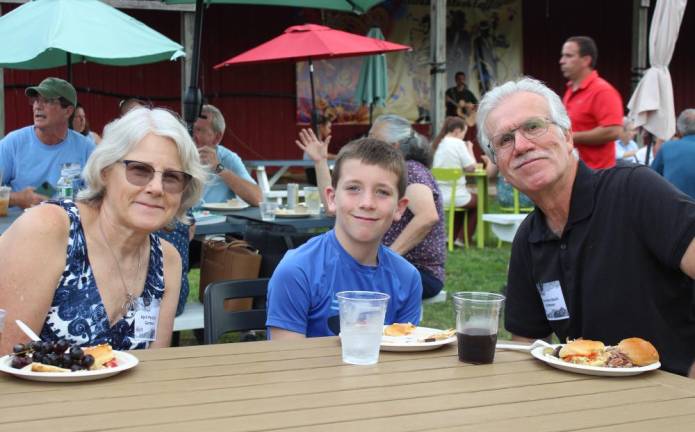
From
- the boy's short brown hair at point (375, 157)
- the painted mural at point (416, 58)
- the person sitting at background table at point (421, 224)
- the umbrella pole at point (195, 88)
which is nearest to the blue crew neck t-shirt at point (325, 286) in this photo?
the boy's short brown hair at point (375, 157)

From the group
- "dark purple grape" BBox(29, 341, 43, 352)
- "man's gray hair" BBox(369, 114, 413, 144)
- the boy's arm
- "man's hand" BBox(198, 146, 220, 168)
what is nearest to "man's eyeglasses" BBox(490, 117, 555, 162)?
the boy's arm

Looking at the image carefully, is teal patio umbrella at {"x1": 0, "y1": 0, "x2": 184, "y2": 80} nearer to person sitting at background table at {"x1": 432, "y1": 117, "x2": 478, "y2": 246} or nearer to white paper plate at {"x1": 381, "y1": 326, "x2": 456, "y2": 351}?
white paper plate at {"x1": 381, "y1": 326, "x2": 456, "y2": 351}

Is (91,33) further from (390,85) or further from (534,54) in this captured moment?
(534,54)

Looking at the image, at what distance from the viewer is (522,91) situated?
2289 millimetres

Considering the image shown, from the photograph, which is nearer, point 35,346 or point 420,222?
point 35,346

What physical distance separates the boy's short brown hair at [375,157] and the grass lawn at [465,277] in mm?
2724

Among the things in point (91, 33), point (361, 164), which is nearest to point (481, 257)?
point (91, 33)

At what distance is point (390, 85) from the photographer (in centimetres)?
1466

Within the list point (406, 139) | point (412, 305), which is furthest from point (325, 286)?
point (406, 139)

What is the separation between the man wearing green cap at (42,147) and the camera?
5398mm

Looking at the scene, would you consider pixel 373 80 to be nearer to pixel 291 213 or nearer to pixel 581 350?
pixel 291 213

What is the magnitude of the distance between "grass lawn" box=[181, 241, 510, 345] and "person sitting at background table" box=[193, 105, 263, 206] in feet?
2.60

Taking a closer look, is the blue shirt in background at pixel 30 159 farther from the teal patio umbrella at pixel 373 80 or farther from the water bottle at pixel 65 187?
the teal patio umbrella at pixel 373 80

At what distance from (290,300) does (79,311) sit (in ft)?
1.84
